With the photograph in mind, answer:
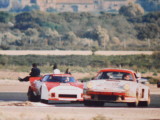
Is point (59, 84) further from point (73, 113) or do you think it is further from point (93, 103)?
point (73, 113)

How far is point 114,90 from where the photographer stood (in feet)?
79.2

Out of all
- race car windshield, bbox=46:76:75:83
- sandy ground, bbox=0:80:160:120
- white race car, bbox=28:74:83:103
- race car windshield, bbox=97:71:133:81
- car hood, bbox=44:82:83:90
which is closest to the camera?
sandy ground, bbox=0:80:160:120

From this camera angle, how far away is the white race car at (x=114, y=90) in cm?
2414

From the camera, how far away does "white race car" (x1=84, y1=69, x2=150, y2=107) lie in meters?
24.1

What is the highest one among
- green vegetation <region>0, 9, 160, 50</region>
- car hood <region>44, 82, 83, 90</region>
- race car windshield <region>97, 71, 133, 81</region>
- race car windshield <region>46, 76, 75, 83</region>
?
green vegetation <region>0, 9, 160, 50</region>

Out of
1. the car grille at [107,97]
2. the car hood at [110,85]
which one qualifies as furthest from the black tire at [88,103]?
the car grille at [107,97]

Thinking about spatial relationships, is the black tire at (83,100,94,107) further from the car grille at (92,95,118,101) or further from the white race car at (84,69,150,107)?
the car grille at (92,95,118,101)

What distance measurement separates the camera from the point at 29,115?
20047 millimetres

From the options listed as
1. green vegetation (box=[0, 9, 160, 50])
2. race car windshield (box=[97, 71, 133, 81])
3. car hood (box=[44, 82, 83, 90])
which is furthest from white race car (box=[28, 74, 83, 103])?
green vegetation (box=[0, 9, 160, 50])

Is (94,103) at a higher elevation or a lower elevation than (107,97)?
lower

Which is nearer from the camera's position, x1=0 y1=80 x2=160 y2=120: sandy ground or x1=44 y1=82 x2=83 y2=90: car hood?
x1=0 y1=80 x2=160 y2=120: sandy ground

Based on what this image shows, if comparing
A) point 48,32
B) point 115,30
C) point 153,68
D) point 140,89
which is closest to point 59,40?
point 48,32

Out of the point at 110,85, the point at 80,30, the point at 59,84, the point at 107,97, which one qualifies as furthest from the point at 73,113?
the point at 80,30

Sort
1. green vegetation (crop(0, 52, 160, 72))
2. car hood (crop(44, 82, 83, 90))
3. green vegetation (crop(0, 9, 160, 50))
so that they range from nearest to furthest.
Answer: car hood (crop(44, 82, 83, 90)) → green vegetation (crop(0, 52, 160, 72)) → green vegetation (crop(0, 9, 160, 50))
